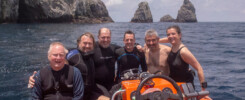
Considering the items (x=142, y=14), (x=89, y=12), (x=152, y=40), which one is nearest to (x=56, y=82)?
(x=152, y=40)

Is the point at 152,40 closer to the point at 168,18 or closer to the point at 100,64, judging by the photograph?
the point at 100,64

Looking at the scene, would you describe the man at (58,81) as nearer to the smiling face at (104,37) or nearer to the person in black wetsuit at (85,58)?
the person in black wetsuit at (85,58)

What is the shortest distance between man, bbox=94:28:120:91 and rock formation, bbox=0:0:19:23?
136 feet

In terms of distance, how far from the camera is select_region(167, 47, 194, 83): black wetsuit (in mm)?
4176

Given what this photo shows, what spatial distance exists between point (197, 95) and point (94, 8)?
80.9m

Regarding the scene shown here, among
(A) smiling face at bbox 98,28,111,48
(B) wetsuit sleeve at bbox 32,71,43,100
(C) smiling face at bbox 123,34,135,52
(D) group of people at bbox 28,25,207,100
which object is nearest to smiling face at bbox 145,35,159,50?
(D) group of people at bbox 28,25,207,100

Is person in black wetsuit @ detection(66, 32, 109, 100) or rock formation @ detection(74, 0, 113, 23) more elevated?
rock formation @ detection(74, 0, 113, 23)

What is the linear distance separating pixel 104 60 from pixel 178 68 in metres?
1.69

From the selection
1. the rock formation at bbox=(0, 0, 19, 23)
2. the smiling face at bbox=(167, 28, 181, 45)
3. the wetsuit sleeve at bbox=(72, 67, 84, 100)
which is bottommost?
the wetsuit sleeve at bbox=(72, 67, 84, 100)

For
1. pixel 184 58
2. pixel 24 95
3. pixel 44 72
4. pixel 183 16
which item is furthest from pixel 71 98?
pixel 183 16

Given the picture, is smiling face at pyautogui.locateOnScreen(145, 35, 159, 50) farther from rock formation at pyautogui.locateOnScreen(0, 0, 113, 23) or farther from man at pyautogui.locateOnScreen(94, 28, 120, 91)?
rock formation at pyautogui.locateOnScreen(0, 0, 113, 23)

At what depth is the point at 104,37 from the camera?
4.65 m

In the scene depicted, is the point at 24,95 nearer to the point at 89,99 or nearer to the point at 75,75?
the point at 89,99

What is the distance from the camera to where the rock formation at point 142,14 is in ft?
417
